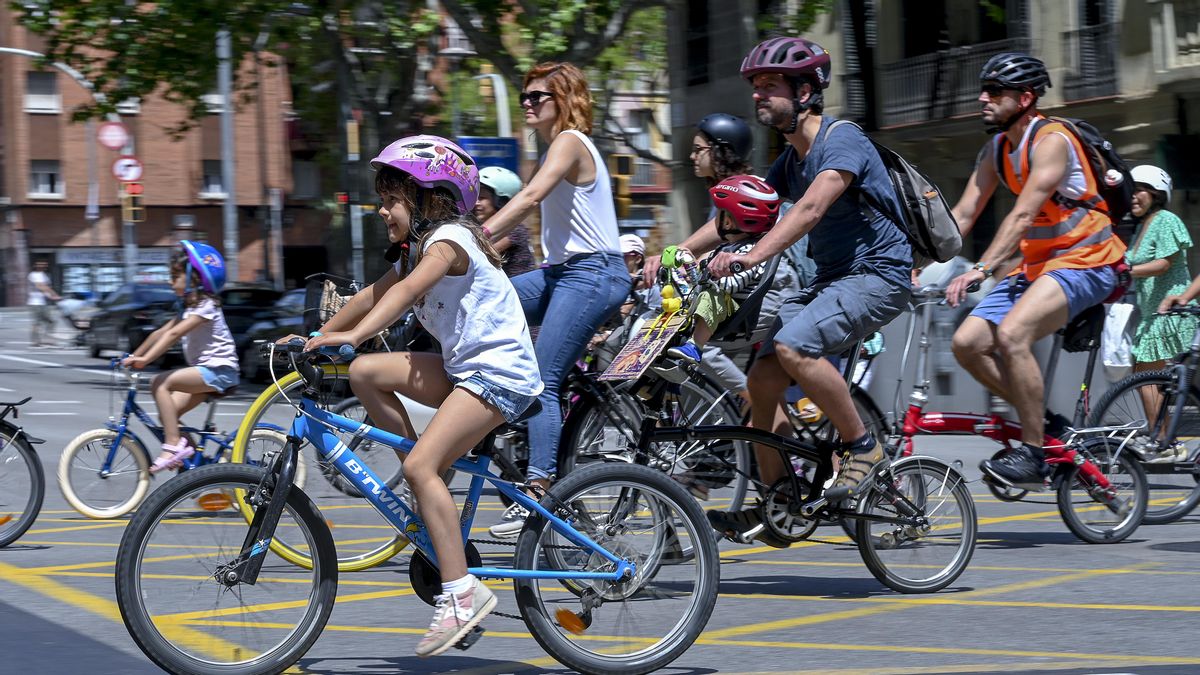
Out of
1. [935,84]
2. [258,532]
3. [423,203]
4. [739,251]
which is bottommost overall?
[258,532]

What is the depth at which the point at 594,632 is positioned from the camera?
4977 millimetres

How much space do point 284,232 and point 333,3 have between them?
39082 millimetres

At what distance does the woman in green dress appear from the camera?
9352 millimetres

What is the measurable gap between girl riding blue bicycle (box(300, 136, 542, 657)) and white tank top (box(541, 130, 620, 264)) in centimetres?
156

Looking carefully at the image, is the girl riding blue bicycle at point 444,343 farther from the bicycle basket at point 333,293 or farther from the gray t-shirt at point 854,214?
the bicycle basket at point 333,293

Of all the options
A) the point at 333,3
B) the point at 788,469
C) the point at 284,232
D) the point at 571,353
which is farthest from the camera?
the point at 284,232

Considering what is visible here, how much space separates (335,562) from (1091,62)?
67.2ft

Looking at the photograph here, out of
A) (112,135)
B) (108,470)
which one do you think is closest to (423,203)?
(108,470)

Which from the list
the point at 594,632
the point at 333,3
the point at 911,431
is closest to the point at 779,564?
the point at 911,431

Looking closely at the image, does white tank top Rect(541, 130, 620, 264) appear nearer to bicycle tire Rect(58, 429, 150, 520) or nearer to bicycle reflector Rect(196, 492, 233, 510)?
bicycle reflector Rect(196, 492, 233, 510)

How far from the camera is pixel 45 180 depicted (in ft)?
190

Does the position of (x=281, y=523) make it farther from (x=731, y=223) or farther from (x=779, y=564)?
(x=779, y=564)

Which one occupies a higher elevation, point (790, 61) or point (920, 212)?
point (790, 61)

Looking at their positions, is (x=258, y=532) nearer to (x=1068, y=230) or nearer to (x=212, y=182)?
(x=1068, y=230)
